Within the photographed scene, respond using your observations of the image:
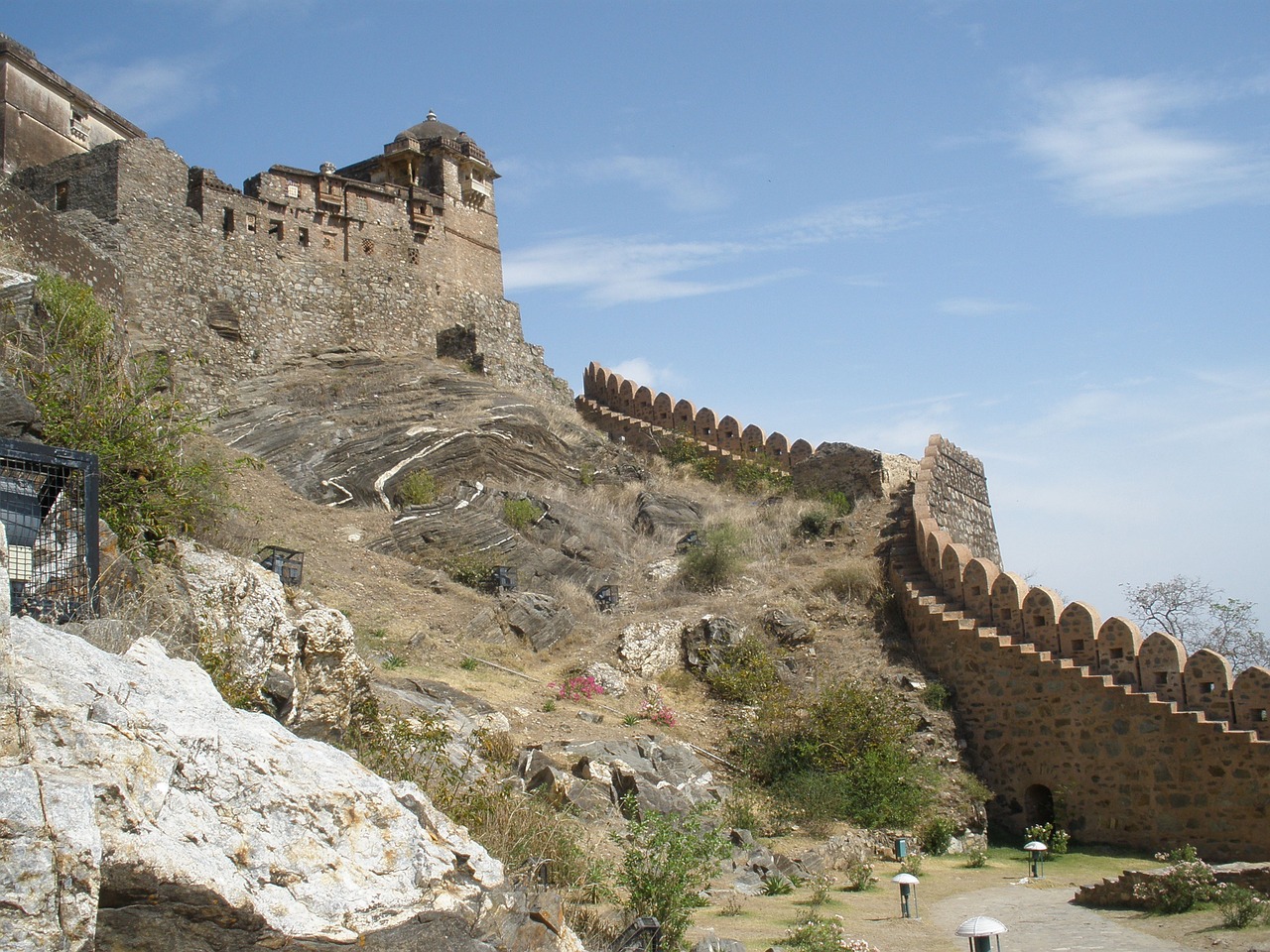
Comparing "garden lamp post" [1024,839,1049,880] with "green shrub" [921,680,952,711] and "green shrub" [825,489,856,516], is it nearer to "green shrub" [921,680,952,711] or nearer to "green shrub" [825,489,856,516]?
"green shrub" [921,680,952,711]

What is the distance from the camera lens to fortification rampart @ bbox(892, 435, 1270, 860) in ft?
50.2

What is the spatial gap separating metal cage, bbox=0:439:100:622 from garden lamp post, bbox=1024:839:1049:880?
1098 cm

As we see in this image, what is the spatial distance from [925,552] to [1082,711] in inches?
167

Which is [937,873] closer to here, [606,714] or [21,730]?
[606,714]

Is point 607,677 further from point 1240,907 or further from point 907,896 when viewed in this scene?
point 1240,907

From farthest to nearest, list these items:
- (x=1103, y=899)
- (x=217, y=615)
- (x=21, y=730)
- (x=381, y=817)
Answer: (x=1103, y=899) → (x=217, y=615) → (x=381, y=817) → (x=21, y=730)

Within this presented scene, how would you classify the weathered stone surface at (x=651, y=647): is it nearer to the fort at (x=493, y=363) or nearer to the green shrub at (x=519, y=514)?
the green shrub at (x=519, y=514)

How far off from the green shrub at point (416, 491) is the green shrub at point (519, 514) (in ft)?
4.55

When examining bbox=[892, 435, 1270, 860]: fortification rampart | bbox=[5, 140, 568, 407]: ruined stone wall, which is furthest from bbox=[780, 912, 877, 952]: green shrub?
bbox=[5, 140, 568, 407]: ruined stone wall

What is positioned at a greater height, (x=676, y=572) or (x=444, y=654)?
(x=676, y=572)

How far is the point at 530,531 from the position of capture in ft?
69.1

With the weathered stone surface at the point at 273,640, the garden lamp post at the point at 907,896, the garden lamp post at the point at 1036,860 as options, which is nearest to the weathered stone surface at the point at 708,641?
the garden lamp post at the point at 1036,860

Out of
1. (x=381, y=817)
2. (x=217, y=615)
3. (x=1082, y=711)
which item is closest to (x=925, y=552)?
(x=1082, y=711)

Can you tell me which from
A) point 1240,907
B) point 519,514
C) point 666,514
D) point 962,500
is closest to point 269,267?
Answer: point 519,514
